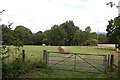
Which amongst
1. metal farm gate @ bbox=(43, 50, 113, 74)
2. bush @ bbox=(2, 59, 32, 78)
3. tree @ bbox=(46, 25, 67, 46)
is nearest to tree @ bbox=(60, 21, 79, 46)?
tree @ bbox=(46, 25, 67, 46)

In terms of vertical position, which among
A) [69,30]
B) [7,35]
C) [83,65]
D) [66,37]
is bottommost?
[83,65]

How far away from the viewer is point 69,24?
37469 mm

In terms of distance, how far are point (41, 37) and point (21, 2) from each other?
25922mm

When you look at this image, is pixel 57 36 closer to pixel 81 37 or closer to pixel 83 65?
pixel 81 37

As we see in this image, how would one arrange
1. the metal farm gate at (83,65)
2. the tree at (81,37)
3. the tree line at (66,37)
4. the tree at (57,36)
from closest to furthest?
the metal farm gate at (83,65) → the tree at (81,37) → the tree line at (66,37) → the tree at (57,36)

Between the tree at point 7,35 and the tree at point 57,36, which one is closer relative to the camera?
the tree at point 7,35

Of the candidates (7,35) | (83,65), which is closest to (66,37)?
(83,65)

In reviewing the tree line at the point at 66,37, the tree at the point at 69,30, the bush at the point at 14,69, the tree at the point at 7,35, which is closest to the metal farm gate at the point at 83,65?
the bush at the point at 14,69

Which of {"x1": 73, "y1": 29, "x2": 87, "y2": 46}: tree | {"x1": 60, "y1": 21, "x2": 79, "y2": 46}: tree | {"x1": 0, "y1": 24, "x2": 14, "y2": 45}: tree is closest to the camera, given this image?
{"x1": 0, "y1": 24, "x2": 14, "y2": 45}: tree

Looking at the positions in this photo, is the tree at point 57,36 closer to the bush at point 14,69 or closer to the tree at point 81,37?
the tree at point 81,37

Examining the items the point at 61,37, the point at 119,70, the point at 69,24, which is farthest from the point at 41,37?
the point at 119,70

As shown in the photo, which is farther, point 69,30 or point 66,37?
point 69,30

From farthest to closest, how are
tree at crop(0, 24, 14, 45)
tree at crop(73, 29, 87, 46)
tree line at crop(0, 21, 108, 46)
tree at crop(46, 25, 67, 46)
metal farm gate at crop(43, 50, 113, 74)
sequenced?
tree at crop(46, 25, 67, 46)
tree line at crop(0, 21, 108, 46)
tree at crop(73, 29, 87, 46)
metal farm gate at crop(43, 50, 113, 74)
tree at crop(0, 24, 14, 45)

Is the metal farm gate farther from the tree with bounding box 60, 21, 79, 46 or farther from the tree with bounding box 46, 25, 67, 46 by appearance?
the tree with bounding box 60, 21, 79, 46
